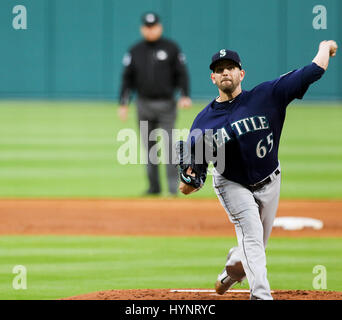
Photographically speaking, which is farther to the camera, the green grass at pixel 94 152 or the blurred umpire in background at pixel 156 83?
the green grass at pixel 94 152

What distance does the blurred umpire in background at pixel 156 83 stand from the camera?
11148 millimetres

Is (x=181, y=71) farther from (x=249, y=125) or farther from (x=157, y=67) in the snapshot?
(x=249, y=125)

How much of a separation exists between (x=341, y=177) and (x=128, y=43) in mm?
12279

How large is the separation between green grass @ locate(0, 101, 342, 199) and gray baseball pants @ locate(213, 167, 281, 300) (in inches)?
245

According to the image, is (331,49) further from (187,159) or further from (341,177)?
(341,177)

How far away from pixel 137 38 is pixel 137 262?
17922 millimetres

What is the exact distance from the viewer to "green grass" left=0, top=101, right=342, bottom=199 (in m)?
12.5

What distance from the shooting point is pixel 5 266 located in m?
7.16

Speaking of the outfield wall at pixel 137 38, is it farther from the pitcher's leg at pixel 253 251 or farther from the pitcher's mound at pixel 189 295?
the pitcher's leg at pixel 253 251

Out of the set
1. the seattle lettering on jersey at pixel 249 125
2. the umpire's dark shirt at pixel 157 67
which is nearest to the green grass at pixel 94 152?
the umpire's dark shirt at pixel 157 67

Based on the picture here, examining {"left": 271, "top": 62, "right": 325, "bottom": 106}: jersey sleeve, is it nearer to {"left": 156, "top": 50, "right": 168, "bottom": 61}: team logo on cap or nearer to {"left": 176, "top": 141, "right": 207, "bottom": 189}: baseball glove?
{"left": 176, "top": 141, "right": 207, "bottom": 189}: baseball glove

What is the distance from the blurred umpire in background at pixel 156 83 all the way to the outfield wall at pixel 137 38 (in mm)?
12219

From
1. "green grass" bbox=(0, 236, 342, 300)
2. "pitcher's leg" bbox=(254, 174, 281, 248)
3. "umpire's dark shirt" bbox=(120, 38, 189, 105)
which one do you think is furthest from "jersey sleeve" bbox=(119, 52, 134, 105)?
"pitcher's leg" bbox=(254, 174, 281, 248)
